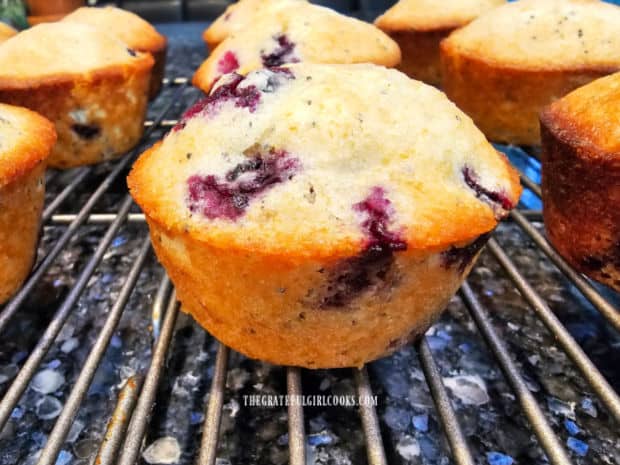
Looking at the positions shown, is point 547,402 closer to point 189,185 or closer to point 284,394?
point 284,394

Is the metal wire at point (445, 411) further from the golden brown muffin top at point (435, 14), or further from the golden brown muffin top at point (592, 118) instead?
the golden brown muffin top at point (435, 14)

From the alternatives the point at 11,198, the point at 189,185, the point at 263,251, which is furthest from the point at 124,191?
the point at 263,251

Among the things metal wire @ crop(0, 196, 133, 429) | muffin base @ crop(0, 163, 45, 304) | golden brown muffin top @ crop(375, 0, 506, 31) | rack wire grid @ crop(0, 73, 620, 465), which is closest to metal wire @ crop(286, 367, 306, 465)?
rack wire grid @ crop(0, 73, 620, 465)

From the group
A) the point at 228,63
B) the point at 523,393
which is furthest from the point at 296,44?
the point at 523,393

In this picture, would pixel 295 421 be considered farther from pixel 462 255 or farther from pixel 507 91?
pixel 507 91

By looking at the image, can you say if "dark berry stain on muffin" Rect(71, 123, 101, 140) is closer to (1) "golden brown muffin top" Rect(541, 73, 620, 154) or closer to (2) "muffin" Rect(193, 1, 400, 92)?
(2) "muffin" Rect(193, 1, 400, 92)

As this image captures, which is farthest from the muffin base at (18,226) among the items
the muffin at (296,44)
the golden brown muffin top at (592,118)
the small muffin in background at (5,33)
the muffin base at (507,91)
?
the muffin base at (507,91)
